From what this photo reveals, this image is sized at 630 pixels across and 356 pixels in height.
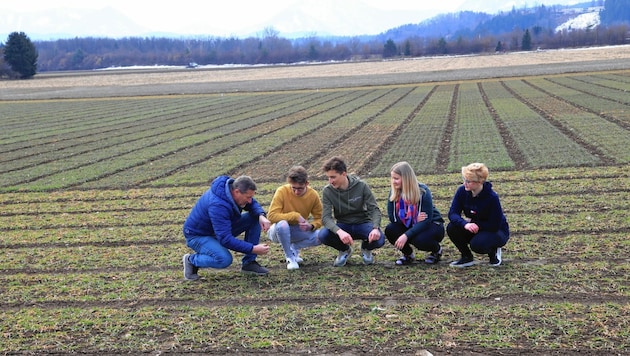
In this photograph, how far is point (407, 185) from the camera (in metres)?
7.31

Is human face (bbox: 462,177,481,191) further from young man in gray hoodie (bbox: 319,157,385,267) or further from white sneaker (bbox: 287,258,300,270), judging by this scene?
white sneaker (bbox: 287,258,300,270)

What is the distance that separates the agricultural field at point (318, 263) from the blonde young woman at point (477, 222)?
27 cm

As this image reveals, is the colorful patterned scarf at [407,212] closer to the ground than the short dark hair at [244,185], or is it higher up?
closer to the ground

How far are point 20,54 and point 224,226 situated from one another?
347ft

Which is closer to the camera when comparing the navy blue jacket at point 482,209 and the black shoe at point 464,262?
the navy blue jacket at point 482,209

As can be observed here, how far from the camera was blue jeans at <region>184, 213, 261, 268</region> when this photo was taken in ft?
24.2

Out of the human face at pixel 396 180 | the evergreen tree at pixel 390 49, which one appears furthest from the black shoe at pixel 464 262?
the evergreen tree at pixel 390 49

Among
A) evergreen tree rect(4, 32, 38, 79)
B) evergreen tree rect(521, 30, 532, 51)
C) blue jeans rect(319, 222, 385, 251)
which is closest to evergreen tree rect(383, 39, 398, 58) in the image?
evergreen tree rect(521, 30, 532, 51)

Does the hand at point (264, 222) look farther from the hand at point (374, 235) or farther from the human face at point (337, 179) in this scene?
the hand at point (374, 235)

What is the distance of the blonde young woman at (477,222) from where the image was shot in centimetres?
727

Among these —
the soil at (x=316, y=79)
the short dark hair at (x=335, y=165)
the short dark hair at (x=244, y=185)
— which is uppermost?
the soil at (x=316, y=79)

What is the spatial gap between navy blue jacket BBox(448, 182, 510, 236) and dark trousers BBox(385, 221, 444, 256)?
243 millimetres

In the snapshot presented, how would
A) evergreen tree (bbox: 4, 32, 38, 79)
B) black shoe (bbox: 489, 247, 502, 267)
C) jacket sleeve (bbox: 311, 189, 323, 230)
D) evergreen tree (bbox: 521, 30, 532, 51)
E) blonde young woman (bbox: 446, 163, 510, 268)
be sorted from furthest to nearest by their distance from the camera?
evergreen tree (bbox: 521, 30, 532, 51)
evergreen tree (bbox: 4, 32, 38, 79)
jacket sleeve (bbox: 311, 189, 323, 230)
black shoe (bbox: 489, 247, 502, 267)
blonde young woman (bbox: 446, 163, 510, 268)

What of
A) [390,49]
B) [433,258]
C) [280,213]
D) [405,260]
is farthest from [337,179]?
[390,49]
